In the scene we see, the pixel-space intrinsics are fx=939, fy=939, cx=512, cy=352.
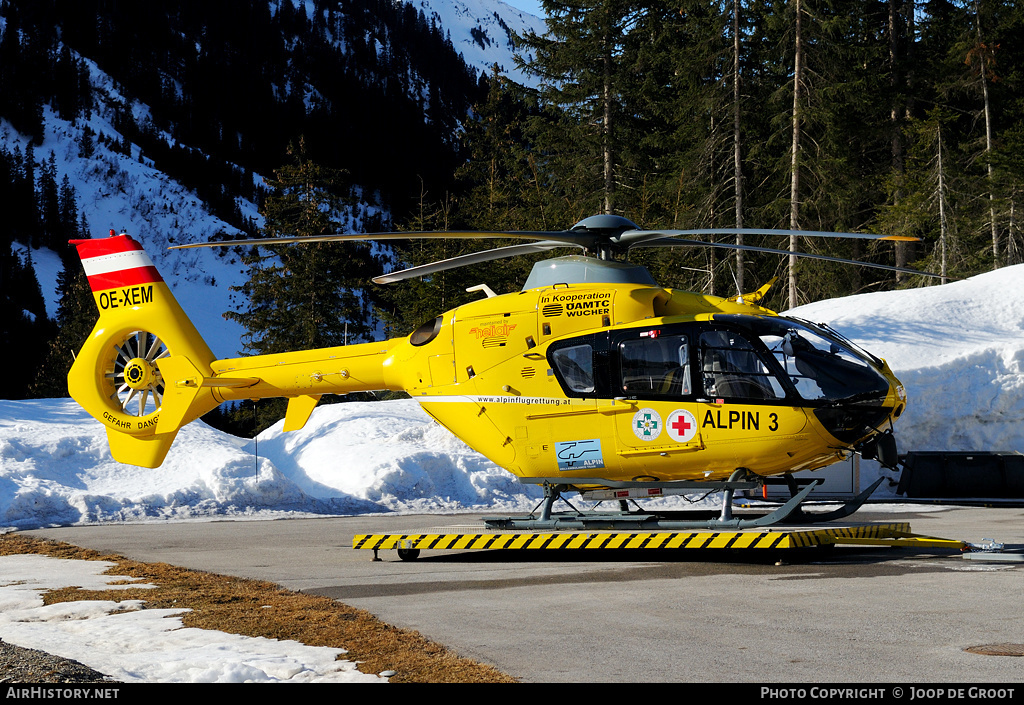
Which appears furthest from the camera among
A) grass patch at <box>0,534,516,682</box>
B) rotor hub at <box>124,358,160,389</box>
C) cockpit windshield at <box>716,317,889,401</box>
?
rotor hub at <box>124,358,160,389</box>

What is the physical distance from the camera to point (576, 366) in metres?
11.1

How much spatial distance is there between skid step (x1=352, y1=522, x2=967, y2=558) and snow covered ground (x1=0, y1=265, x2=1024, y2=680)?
4.80 m

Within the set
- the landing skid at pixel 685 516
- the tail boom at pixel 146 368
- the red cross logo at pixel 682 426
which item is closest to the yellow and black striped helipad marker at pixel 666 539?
the landing skid at pixel 685 516

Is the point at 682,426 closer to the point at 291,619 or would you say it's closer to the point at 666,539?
the point at 666,539

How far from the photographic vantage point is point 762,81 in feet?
135

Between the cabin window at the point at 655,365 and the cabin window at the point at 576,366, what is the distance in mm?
407

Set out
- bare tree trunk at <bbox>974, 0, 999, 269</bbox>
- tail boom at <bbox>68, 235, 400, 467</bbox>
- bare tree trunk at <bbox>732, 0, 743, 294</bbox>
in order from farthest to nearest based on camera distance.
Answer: bare tree trunk at <bbox>732, 0, 743, 294</bbox>
bare tree trunk at <bbox>974, 0, 999, 269</bbox>
tail boom at <bbox>68, 235, 400, 467</bbox>

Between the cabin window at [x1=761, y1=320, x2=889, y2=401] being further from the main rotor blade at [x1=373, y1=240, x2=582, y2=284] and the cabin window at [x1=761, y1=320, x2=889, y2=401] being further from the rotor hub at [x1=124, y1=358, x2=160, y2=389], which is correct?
the rotor hub at [x1=124, y1=358, x2=160, y2=389]

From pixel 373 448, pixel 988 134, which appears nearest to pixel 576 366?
pixel 373 448

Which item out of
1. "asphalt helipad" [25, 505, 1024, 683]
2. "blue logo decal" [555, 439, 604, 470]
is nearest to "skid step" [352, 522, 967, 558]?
"asphalt helipad" [25, 505, 1024, 683]

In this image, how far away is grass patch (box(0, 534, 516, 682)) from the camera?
515 cm

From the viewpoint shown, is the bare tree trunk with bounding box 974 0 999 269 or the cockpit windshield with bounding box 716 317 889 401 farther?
the bare tree trunk with bounding box 974 0 999 269

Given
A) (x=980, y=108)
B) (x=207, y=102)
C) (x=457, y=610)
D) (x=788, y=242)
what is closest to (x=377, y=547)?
(x=457, y=610)

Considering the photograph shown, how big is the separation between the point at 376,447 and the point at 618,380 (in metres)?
9.78
